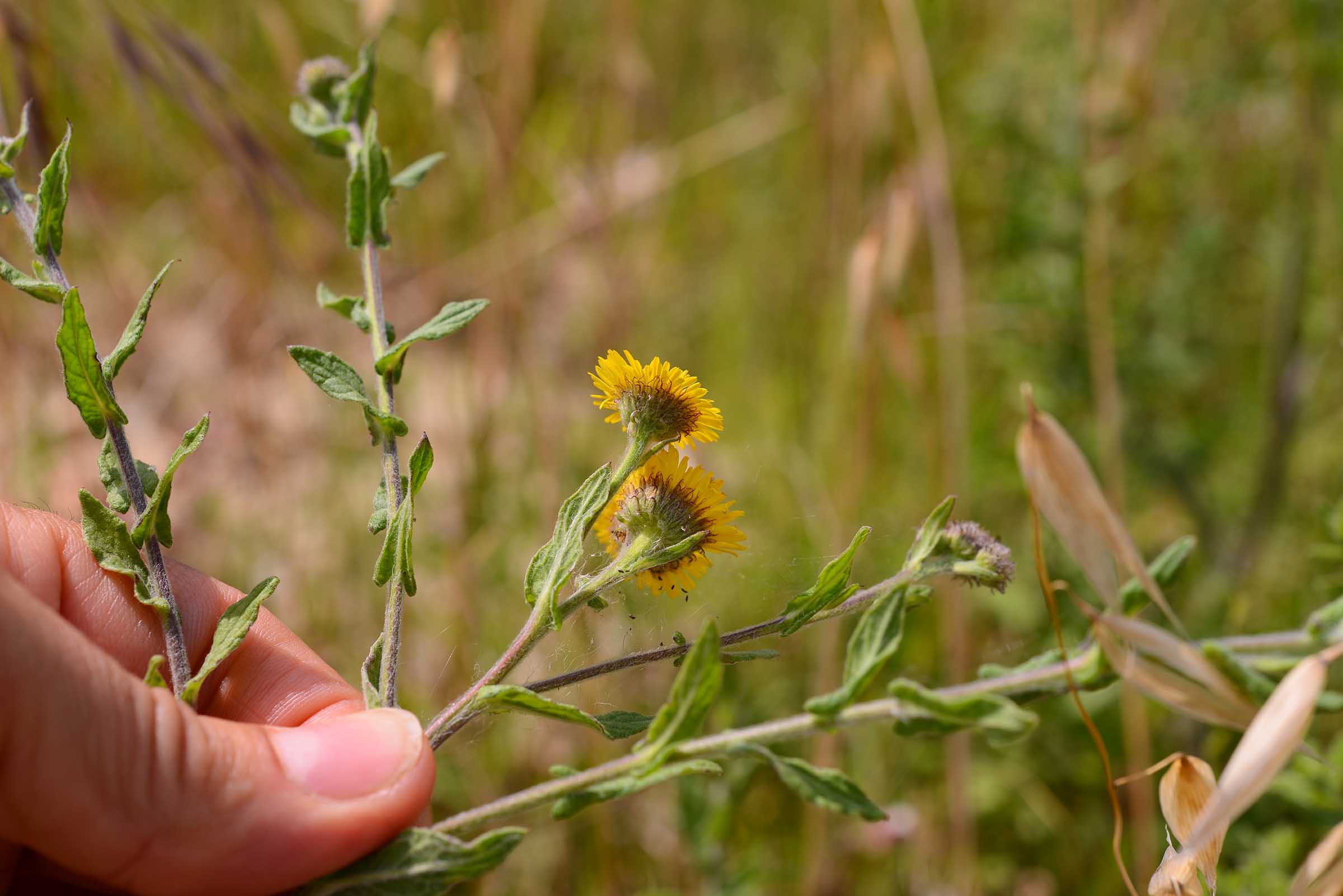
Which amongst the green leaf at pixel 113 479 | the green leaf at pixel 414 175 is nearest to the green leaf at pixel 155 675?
the green leaf at pixel 113 479

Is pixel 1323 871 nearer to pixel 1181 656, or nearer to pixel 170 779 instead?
pixel 1181 656

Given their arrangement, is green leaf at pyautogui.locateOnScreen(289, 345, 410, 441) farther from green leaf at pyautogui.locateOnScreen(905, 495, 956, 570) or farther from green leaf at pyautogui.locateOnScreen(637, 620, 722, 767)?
green leaf at pyautogui.locateOnScreen(905, 495, 956, 570)

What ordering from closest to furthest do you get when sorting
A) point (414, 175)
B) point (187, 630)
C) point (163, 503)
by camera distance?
point (163, 503) < point (414, 175) < point (187, 630)

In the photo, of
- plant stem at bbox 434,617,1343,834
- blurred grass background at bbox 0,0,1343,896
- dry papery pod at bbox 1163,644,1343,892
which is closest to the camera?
dry papery pod at bbox 1163,644,1343,892

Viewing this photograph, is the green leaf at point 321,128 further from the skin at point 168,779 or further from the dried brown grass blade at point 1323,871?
the dried brown grass blade at point 1323,871

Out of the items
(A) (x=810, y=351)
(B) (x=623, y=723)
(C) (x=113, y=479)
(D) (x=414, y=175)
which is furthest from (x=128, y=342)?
(A) (x=810, y=351)

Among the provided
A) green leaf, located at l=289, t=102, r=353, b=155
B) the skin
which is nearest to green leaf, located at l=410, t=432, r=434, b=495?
the skin
